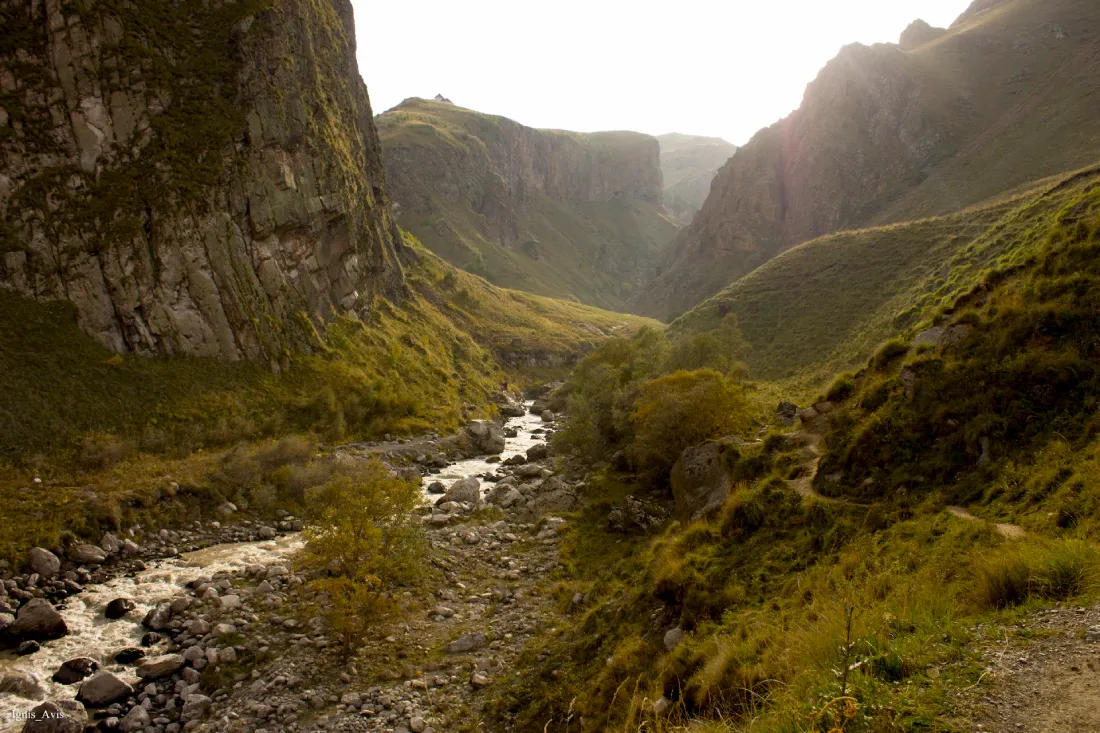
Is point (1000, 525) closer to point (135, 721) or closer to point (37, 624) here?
point (135, 721)

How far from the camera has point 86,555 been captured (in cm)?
2291

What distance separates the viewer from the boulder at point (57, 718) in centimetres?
1413

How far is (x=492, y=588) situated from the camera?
2317 centimetres

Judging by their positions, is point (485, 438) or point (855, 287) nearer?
point (485, 438)

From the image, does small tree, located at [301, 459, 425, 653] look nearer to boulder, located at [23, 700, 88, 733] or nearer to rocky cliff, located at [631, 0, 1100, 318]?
boulder, located at [23, 700, 88, 733]

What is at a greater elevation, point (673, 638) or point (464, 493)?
point (673, 638)

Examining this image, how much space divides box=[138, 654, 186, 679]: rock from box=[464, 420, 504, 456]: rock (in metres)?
31.8

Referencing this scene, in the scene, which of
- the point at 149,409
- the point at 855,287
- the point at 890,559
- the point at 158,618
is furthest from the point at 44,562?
the point at 855,287

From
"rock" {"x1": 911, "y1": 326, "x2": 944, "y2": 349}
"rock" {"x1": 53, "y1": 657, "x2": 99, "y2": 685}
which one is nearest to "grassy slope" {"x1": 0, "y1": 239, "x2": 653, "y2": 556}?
"rock" {"x1": 53, "y1": 657, "x2": 99, "y2": 685}

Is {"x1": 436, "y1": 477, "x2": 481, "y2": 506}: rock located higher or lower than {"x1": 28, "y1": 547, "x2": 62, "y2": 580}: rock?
lower

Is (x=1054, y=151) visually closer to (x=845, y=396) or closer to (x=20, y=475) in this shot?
A: (x=845, y=396)

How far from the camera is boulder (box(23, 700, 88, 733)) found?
14133mm

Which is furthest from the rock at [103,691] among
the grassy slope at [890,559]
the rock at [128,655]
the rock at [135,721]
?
the grassy slope at [890,559]

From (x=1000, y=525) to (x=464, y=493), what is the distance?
2826cm
